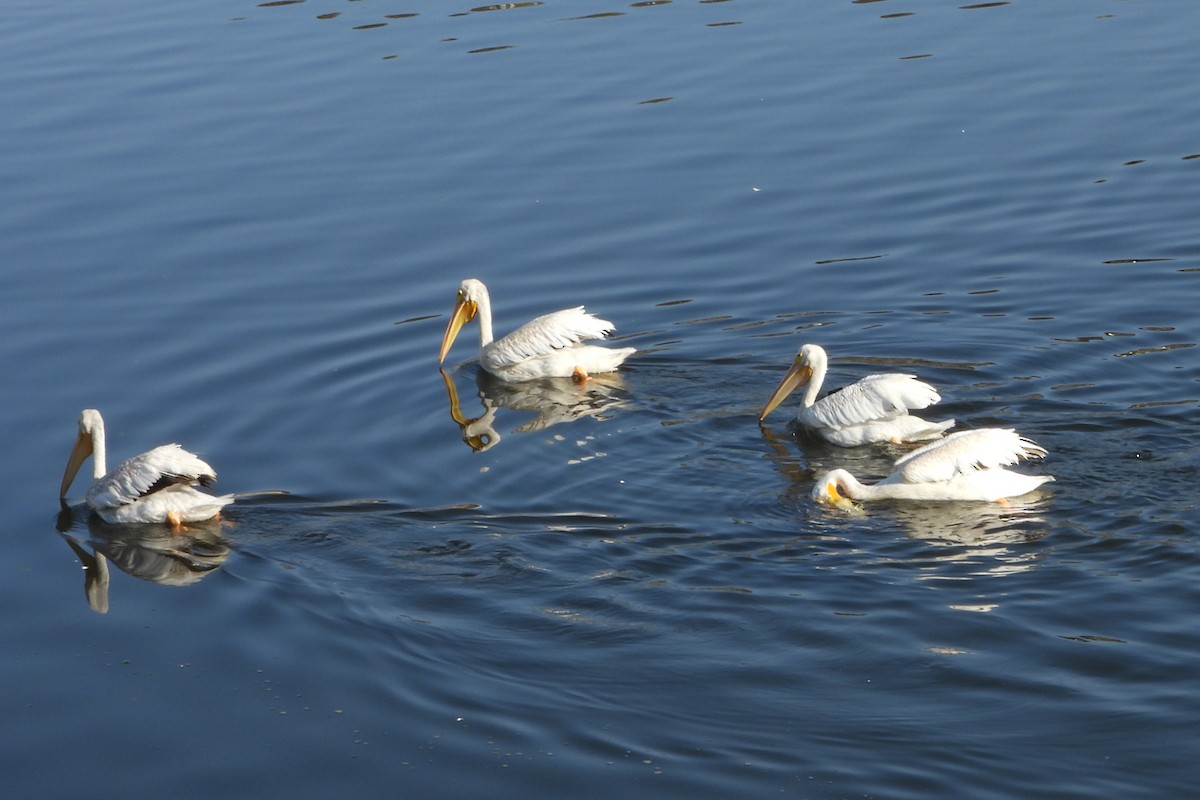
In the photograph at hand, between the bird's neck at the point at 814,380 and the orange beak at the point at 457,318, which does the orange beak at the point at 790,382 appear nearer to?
the bird's neck at the point at 814,380

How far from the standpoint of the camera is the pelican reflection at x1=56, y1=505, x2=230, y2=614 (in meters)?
9.65

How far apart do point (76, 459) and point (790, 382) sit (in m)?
Result: 4.88

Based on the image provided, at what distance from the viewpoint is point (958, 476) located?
377 inches

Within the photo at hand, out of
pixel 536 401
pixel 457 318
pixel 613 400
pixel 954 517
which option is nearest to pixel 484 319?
pixel 457 318

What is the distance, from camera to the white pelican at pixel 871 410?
10.6m

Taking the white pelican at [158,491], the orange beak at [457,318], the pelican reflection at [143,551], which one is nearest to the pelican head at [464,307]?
the orange beak at [457,318]

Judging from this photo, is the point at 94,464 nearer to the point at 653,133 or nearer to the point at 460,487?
the point at 460,487

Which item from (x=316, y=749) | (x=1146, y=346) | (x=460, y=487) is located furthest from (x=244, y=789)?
(x=1146, y=346)

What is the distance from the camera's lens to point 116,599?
30.9 feet

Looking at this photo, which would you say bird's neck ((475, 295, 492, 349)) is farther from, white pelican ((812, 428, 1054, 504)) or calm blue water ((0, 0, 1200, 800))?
white pelican ((812, 428, 1054, 504))

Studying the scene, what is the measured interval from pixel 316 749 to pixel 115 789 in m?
0.89

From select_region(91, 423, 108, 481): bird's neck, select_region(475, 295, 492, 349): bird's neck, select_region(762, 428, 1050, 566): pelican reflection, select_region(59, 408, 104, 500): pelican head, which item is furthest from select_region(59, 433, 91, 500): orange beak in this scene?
select_region(762, 428, 1050, 566): pelican reflection

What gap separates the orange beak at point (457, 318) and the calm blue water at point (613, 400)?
208mm

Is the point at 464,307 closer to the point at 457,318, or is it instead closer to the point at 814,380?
the point at 457,318
